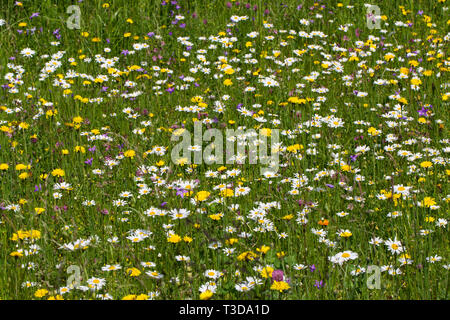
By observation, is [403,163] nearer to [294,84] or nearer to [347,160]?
[347,160]

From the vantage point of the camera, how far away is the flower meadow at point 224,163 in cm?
263

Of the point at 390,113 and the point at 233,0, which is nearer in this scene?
the point at 390,113

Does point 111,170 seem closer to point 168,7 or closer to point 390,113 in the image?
point 390,113

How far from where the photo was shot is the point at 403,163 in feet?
12.3

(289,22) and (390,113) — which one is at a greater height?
(289,22)

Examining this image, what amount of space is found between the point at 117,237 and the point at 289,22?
3.93m

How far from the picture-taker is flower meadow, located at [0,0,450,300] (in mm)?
2631

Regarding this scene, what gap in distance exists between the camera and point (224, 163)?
380 centimetres

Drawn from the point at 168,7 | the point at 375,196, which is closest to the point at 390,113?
Result: the point at 375,196

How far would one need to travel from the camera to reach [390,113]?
4.37 meters
